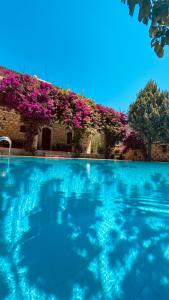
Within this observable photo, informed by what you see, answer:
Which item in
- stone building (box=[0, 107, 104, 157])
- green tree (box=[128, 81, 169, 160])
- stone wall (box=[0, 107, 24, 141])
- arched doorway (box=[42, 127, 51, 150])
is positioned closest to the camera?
stone wall (box=[0, 107, 24, 141])

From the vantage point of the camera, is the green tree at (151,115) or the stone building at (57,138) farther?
the green tree at (151,115)

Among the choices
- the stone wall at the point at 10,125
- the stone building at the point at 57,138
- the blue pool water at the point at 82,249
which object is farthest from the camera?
the stone building at the point at 57,138

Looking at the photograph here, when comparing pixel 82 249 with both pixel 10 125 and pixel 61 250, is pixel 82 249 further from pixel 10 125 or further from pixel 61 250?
pixel 10 125

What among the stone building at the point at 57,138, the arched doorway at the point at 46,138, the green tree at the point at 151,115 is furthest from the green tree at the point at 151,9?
the green tree at the point at 151,115

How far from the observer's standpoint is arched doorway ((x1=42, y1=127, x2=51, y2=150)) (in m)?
20.9

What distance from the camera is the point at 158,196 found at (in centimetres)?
631

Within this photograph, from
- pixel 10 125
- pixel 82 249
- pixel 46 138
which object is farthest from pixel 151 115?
pixel 82 249

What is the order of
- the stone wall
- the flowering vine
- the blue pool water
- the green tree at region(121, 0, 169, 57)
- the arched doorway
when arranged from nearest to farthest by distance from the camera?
the green tree at region(121, 0, 169, 57)
the blue pool water
the flowering vine
the stone wall
the arched doorway

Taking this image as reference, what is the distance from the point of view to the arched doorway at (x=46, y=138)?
68.5 ft

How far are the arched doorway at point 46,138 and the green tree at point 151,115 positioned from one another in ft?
26.4

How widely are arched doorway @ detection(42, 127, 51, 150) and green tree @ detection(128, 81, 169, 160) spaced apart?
805 centimetres

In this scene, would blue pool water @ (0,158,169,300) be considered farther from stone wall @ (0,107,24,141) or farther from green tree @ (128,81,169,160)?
green tree @ (128,81,169,160)

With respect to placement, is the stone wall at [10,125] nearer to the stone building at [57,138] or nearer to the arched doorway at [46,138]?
the stone building at [57,138]

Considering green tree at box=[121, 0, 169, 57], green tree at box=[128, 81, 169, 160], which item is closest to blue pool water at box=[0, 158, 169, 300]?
green tree at box=[121, 0, 169, 57]
